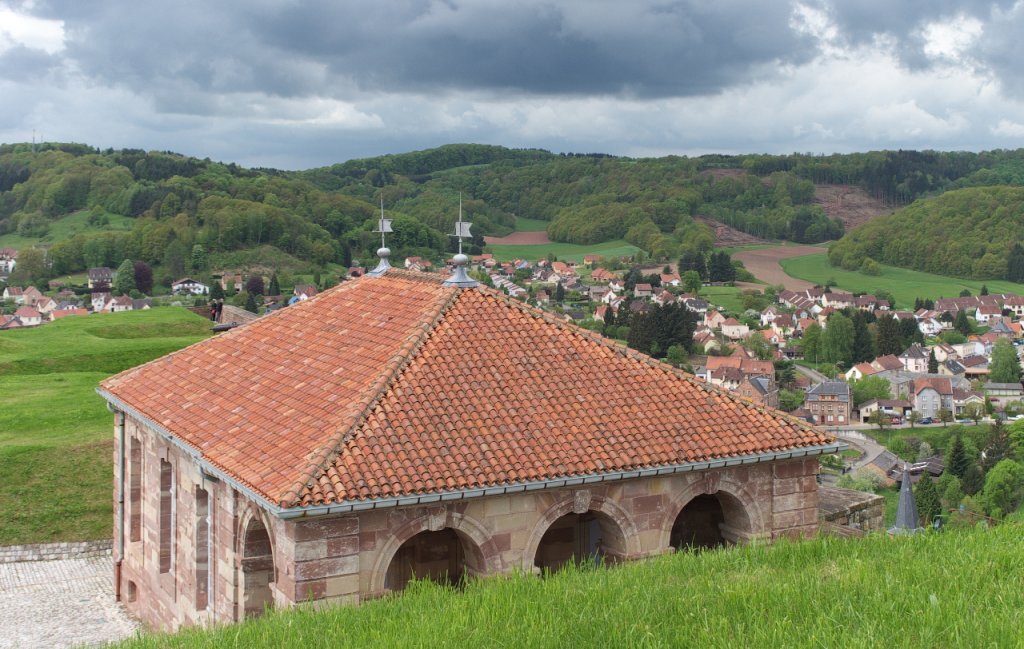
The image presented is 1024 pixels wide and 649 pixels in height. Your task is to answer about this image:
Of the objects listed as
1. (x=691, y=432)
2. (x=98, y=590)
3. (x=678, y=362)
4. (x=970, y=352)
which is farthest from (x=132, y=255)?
(x=691, y=432)

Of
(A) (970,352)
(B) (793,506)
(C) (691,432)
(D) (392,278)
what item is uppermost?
(D) (392,278)

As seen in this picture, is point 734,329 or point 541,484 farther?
point 734,329

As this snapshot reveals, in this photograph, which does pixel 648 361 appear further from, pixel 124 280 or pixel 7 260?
pixel 7 260

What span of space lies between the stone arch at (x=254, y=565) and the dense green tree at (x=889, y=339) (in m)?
151

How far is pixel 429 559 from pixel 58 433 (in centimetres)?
2094

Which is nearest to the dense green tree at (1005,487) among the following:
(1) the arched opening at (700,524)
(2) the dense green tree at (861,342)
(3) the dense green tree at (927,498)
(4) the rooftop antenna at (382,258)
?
(3) the dense green tree at (927,498)

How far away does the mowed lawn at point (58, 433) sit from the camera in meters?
28.9

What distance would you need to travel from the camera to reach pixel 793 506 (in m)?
17.7

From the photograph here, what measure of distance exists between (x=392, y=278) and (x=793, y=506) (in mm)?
9046

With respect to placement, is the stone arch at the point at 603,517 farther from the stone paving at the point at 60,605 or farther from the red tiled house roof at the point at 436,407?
the stone paving at the point at 60,605

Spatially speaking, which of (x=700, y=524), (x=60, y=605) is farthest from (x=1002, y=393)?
(x=60, y=605)

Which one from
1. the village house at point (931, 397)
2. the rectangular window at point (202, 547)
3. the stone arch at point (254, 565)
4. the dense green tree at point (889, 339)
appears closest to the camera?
the stone arch at point (254, 565)

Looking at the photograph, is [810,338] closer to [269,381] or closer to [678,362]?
[678,362]

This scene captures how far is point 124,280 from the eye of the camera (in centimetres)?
14438
